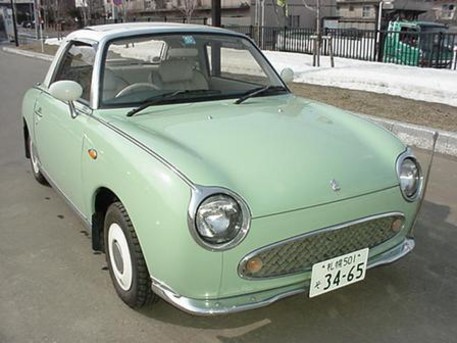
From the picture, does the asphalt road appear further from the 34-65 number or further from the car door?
the car door

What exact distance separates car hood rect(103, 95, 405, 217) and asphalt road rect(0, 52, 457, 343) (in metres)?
0.76

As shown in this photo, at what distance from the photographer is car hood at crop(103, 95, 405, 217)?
2.26m

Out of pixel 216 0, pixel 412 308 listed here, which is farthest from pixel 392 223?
pixel 216 0

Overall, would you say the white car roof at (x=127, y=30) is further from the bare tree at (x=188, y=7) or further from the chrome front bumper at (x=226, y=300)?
the bare tree at (x=188, y=7)

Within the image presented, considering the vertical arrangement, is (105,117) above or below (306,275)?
above

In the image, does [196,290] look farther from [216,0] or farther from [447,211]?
[216,0]

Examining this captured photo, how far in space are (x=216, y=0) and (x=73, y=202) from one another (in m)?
8.05

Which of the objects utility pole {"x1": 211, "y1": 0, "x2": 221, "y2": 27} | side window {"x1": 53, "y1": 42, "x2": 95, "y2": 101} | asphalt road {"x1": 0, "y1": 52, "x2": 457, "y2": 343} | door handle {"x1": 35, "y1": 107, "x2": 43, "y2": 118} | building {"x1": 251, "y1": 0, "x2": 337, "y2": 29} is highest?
building {"x1": 251, "y1": 0, "x2": 337, "y2": 29}

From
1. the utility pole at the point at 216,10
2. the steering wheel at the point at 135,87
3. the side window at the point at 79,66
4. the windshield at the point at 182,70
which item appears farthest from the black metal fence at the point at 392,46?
the steering wheel at the point at 135,87

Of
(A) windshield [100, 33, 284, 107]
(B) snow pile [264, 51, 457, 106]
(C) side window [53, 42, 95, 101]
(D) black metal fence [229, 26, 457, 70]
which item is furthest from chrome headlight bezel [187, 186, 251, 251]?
(D) black metal fence [229, 26, 457, 70]

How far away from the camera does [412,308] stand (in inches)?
108

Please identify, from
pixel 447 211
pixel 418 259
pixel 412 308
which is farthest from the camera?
pixel 447 211

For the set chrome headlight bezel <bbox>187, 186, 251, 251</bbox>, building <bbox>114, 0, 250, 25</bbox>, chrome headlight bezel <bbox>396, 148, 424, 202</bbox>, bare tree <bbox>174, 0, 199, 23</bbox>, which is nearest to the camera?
chrome headlight bezel <bbox>187, 186, 251, 251</bbox>

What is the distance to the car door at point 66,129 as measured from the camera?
123 inches
